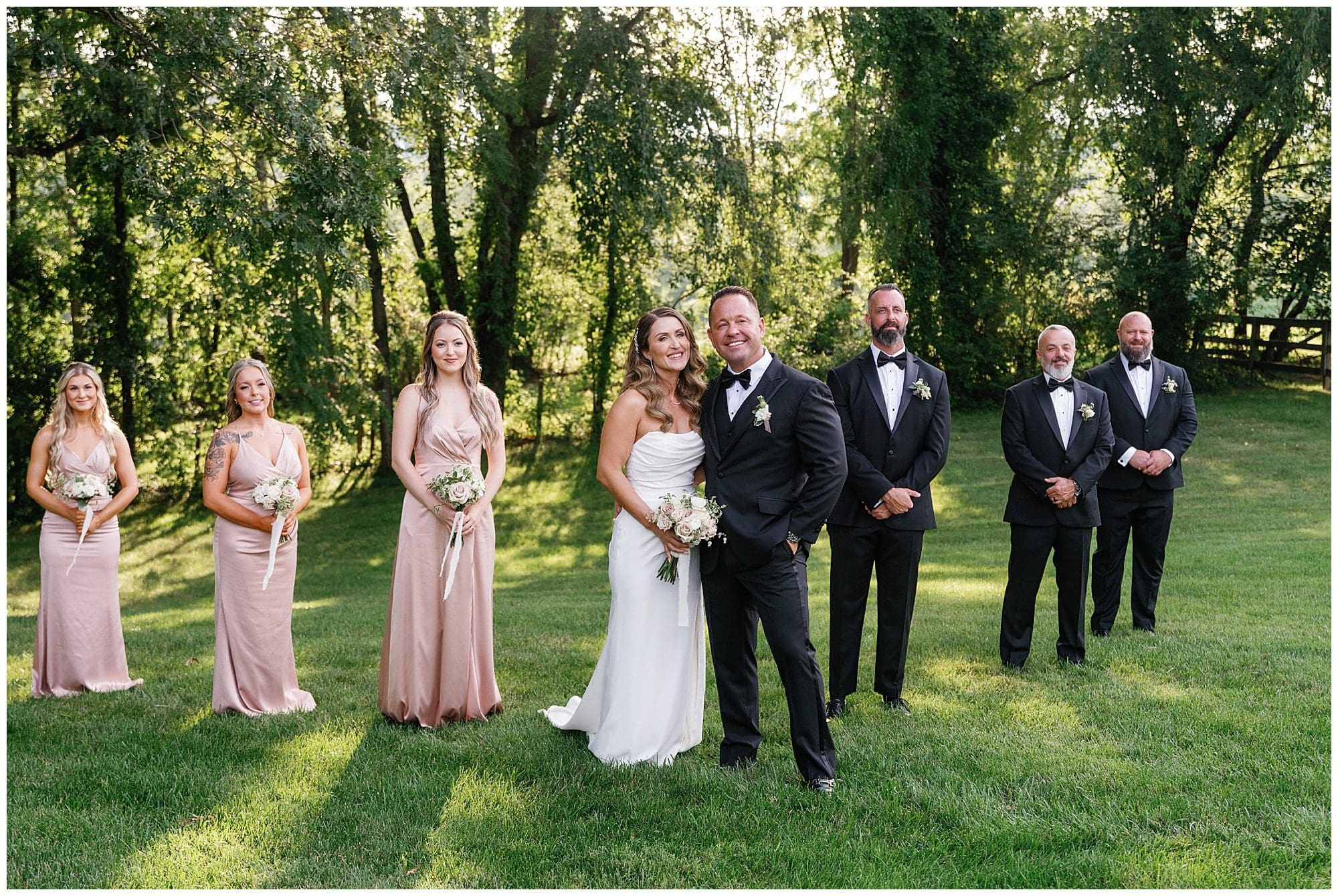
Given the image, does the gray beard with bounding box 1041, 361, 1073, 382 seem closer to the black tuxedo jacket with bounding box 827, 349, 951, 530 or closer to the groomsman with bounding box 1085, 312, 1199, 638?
the groomsman with bounding box 1085, 312, 1199, 638

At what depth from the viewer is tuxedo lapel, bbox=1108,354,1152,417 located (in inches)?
332

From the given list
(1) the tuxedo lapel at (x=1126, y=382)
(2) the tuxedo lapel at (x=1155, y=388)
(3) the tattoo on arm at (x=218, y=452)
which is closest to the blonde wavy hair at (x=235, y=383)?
(3) the tattoo on arm at (x=218, y=452)

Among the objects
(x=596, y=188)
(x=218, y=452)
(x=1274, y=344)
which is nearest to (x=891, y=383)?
(x=218, y=452)

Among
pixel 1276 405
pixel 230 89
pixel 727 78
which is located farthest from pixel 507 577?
pixel 1276 405

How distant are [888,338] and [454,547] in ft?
9.70

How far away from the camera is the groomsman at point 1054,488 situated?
739 centimetres

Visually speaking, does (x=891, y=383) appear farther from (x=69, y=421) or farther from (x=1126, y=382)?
(x=69, y=421)

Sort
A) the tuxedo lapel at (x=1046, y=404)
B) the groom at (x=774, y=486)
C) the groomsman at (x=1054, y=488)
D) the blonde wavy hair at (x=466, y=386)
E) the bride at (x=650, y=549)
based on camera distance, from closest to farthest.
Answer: the groom at (x=774, y=486) → the bride at (x=650, y=549) → the blonde wavy hair at (x=466, y=386) → the groomsman at (x=1054, y=488) → the tuxedo lapel at (x=1046, y=404)

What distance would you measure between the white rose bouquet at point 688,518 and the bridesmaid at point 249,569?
2.84m

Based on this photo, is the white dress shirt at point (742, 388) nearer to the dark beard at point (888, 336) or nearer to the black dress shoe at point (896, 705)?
the dark beard at point (888, 336)

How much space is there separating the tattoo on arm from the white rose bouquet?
3.18 meters

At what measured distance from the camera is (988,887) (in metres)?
4.14

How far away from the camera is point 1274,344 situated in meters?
26.4

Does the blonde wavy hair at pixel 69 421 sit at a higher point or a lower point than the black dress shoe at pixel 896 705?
higher
